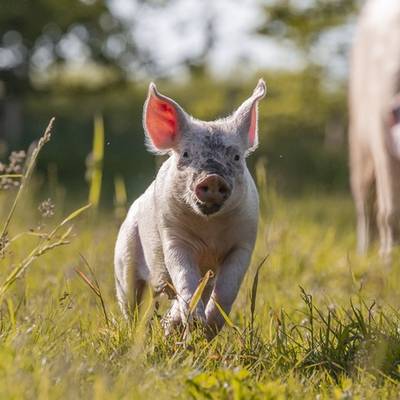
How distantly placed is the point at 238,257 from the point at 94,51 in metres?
12.2

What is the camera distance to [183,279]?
12.4 feet

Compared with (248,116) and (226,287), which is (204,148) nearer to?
(248,116)

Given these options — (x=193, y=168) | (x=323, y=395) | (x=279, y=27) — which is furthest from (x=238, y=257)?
(x=279, y=27)

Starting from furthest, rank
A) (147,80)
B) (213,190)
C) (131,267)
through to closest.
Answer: (147,80) < (131,267) < (213,190)

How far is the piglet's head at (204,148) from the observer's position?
3688 mm

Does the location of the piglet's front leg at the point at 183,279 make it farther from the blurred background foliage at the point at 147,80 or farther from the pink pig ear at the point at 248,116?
the blurred background foliage at the point at 147,80

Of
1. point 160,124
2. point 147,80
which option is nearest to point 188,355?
point 160,124

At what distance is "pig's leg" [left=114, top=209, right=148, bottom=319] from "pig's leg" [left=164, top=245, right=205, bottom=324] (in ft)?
1.34

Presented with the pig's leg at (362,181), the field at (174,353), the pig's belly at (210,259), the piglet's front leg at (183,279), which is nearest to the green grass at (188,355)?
the field at (174,353)

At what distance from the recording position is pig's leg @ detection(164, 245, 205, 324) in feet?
12.2

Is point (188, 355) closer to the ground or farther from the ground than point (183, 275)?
closer to the ground

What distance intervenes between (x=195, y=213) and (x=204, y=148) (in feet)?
0.87

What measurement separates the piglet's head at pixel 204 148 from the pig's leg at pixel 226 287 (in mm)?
241

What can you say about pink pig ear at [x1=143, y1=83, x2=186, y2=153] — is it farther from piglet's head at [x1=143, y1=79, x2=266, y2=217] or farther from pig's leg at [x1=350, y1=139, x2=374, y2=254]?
pig's leg at [x1=350, y1=139, x2=374, y2=254]
